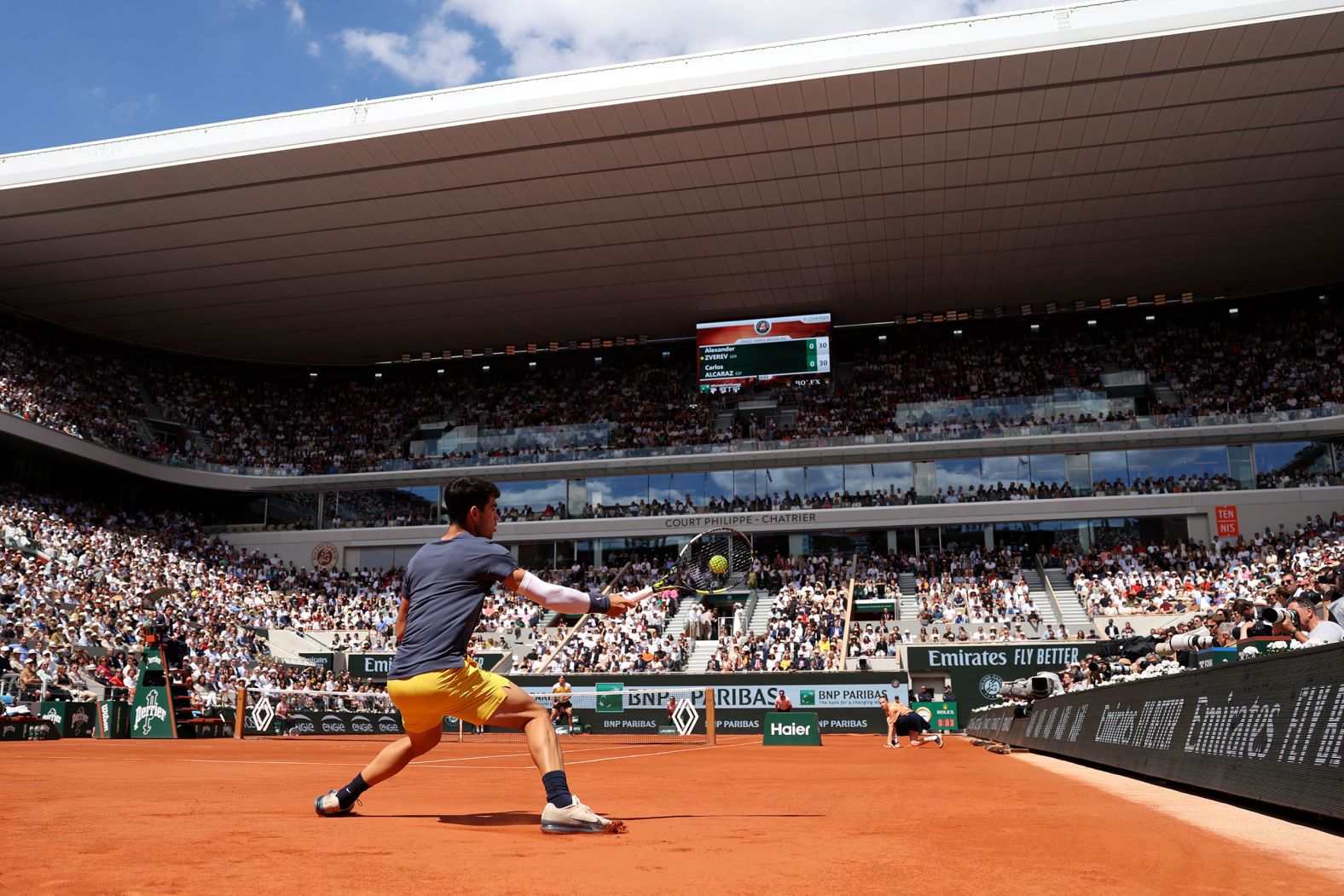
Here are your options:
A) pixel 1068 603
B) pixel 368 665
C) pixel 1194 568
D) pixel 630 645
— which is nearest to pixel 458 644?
pixel 630 645

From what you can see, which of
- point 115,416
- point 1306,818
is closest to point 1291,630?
point 1306,818

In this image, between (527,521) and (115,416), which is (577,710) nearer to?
(527,521)

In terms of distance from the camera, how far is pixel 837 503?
153 feet

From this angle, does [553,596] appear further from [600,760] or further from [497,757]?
[497,757]

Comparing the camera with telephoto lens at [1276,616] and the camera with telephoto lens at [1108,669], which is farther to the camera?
the camera with telephoto lens at [1108,669]

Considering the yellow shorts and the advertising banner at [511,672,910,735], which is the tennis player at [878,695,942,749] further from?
the yellow shorts

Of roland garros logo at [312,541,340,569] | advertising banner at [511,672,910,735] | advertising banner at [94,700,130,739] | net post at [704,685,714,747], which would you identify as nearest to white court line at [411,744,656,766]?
net post at [704,685,714,747]

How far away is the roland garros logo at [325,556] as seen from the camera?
51031 mm

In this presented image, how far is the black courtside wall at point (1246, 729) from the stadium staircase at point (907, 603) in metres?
28.1

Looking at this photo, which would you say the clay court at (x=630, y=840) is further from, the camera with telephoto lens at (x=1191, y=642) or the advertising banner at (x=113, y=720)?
the advertising banner at (x=113, y=720)

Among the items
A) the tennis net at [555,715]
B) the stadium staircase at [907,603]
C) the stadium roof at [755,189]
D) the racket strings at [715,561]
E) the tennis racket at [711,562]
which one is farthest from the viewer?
the stadium staircase at [907,603]

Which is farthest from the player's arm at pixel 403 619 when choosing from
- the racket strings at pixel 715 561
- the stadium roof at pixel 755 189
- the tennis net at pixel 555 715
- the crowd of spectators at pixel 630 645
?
the crowd of spectators at pixel 630 645

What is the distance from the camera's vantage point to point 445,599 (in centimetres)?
590

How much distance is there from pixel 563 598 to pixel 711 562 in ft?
13.8
